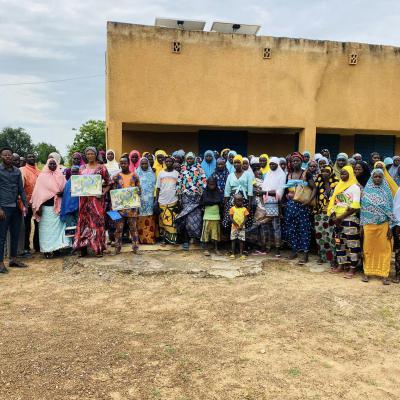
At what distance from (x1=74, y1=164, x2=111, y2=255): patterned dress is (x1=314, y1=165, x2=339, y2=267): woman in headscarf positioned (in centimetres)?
324

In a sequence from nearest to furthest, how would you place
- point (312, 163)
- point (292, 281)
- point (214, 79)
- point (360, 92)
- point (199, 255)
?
point (292, 281), point (312, 163), point (199, 255), point (214, 79), point (360, 92)

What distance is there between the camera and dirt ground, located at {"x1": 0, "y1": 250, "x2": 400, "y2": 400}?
2.85 meters

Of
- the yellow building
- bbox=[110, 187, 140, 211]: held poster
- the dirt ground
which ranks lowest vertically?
the dirt ground

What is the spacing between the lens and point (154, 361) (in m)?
3.18

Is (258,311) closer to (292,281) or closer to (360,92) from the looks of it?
(292,281)

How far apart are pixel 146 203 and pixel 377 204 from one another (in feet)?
12.0

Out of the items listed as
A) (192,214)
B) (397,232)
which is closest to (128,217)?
(192,214)

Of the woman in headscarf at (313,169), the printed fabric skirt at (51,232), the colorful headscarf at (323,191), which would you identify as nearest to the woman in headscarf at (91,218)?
the printed fabric skirt at (51,232)

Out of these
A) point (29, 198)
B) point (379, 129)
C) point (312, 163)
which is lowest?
point (29, 198)

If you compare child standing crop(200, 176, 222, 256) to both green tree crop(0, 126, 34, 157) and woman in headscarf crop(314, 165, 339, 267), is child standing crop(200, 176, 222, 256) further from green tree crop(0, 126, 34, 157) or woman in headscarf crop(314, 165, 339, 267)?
green tree crop(0, 126, 34, 157)

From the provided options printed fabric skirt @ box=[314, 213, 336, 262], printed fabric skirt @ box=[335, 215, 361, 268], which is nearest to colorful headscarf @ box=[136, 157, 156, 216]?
printed fabric skirt @ box=[314, 213, 336, 262]

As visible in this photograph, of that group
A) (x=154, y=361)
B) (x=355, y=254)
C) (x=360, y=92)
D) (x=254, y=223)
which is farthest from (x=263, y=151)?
(x=154, y=361)

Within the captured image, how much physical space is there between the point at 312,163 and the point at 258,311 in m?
2.78

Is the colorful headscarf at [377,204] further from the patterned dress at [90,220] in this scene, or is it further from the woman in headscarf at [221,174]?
the patterned dress at [90,220]
